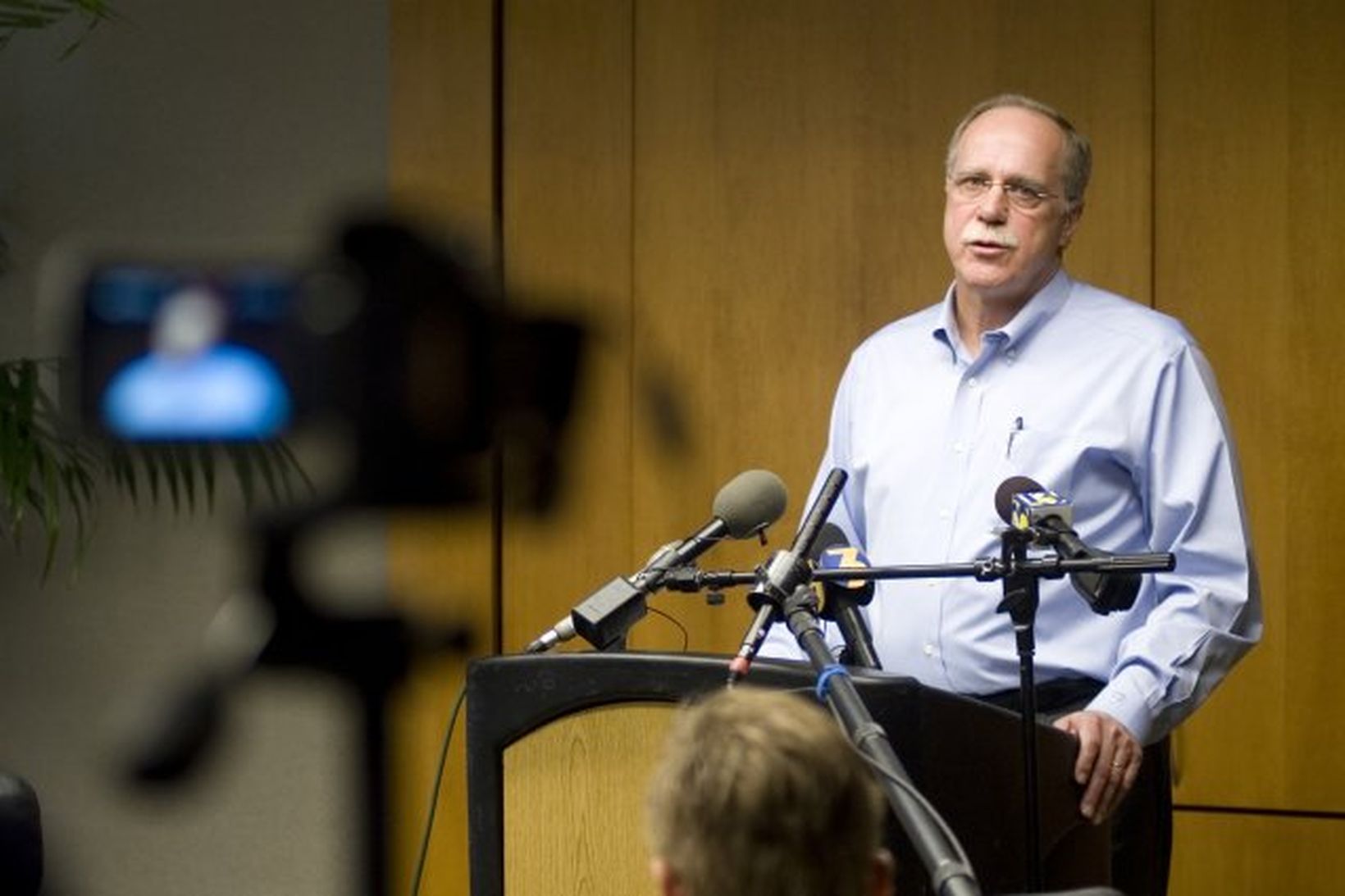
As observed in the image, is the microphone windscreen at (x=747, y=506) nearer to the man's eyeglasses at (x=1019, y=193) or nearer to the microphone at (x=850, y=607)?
the microphone at (x=850, y=607)

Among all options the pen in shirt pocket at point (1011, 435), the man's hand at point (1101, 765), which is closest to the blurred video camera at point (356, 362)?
the pen in shirt pocket at point (1011, 435)

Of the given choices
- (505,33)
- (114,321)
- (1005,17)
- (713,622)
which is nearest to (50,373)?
(114,321)

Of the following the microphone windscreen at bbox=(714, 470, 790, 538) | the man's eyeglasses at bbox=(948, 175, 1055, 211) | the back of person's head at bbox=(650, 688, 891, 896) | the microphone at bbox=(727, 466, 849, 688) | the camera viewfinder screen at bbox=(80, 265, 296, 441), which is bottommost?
the back of person's head at bbox=(650, 688, 891, 896)

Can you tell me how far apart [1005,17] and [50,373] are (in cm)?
199

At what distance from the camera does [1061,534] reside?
222 centimetres

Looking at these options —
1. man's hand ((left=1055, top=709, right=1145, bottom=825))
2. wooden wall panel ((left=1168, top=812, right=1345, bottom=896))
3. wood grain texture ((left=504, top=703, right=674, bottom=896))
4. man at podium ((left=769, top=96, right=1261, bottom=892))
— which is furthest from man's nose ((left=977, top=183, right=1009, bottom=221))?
wooden wall panel ((left=1168, top=812, right=1345, bottom=896))

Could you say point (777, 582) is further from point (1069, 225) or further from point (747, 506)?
point (1069, 225)

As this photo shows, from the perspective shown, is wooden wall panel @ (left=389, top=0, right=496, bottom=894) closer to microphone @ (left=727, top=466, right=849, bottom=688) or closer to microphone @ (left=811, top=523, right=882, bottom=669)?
microphone @ (left=811, top=523, right=882, bottom=669)

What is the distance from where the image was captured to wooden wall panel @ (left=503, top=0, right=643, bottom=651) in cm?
415

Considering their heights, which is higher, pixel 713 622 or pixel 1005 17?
pixel 1005 17

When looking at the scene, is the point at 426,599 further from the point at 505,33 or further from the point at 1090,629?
the point at 1090,629

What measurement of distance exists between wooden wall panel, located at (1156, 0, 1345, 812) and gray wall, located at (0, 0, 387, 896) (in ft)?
5.42

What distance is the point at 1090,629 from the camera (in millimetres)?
2748

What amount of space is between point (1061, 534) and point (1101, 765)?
1.10 feet
